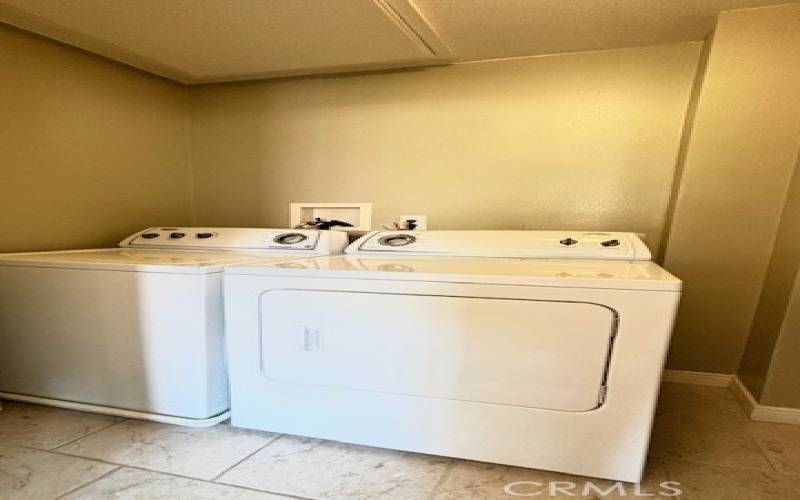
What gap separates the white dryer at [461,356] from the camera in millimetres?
1120

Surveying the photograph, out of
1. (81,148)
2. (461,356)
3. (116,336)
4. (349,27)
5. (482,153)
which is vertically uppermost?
(349,27)

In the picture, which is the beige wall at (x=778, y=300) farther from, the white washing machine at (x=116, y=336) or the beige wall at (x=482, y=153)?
the white washing machine at (x=116, y=336)

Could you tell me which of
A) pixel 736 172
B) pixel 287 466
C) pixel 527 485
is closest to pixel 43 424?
pixel 287 466

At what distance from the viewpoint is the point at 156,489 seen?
3.79 ft

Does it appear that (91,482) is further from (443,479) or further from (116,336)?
(443,479)

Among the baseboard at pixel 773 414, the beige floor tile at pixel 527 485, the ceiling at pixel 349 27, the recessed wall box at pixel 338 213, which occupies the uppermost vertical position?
the ceiling at pixel 349 27

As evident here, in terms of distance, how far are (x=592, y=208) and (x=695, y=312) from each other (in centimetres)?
69

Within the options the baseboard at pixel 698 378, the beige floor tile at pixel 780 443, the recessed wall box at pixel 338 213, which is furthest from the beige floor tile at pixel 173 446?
the baseboard at pixel 698 378

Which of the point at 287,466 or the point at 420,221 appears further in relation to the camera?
the point at 420,221

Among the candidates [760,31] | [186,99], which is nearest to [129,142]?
[186,99]

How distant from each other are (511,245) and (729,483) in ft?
3.42

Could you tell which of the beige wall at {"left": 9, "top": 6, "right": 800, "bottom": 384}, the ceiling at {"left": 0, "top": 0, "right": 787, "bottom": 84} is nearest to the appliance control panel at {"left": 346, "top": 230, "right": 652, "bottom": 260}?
the beige wall at {"left": 9, "top": 6, "right": 800, "bottom": 384}

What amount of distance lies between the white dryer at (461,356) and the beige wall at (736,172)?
0.59 metres

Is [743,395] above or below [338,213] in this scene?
below
